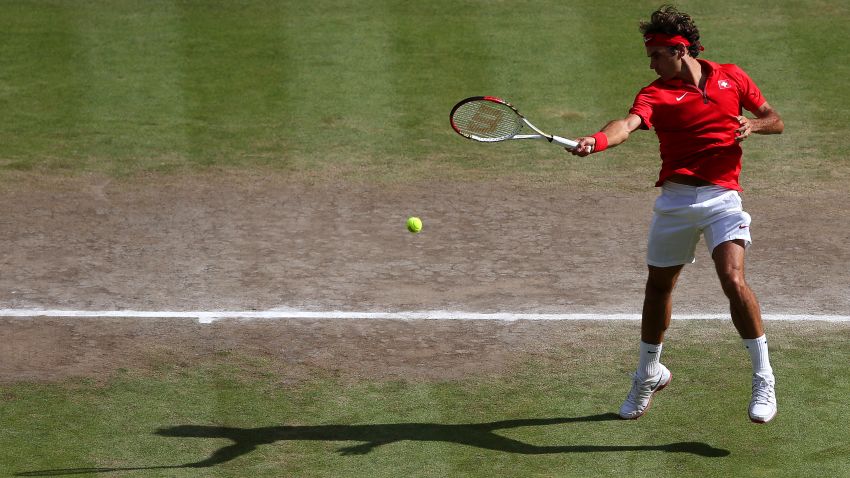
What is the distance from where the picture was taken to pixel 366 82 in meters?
16.0

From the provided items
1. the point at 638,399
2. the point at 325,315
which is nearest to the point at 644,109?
the point at 638,399

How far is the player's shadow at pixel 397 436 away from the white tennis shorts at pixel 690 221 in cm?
116

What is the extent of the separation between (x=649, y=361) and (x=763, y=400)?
2.64 ft

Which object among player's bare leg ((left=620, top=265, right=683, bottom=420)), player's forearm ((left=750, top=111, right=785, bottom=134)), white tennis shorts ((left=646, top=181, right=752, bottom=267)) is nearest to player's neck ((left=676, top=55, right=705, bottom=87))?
player's forearm ((left=750, top=111, right=785, bottom=134))

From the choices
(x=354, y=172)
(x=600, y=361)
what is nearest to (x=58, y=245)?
(x=354, y=172)

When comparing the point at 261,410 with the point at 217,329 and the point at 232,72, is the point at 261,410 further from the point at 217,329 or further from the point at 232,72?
the point at 232,72

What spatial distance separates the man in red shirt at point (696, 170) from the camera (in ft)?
26.5

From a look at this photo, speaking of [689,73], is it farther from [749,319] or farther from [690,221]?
[749,319]

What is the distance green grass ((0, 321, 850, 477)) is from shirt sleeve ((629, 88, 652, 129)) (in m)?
1.93

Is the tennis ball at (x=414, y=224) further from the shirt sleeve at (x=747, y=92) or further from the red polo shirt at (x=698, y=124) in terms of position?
the shirt sleeve at (x=747, y=92)

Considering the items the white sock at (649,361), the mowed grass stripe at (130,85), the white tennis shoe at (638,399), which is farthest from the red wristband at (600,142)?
the mowed grass stripe at (130,85)

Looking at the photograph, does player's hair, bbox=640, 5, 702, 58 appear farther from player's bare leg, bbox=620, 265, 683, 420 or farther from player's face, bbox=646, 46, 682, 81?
player's bare leg, bbox=620, 265, 683, 420

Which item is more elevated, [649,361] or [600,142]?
[600,142]

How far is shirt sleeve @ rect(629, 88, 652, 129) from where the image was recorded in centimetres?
803
